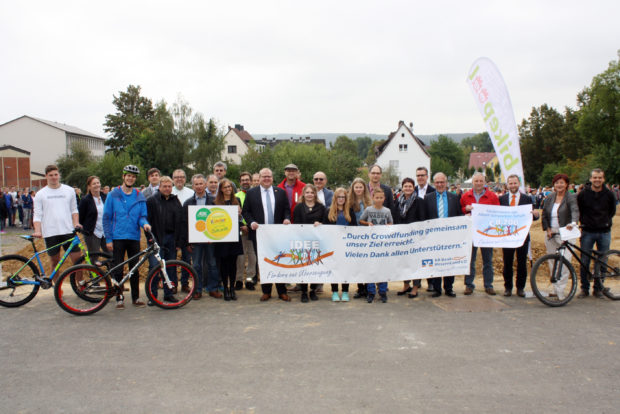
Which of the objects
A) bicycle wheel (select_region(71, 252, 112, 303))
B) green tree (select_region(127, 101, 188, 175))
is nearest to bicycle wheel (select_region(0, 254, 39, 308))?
bicycle wheel (select_region(71, 252, 112, 303))

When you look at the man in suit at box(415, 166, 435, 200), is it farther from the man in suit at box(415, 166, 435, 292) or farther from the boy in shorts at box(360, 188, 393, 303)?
the boy in shorts at box(360, 188, 393, 303)

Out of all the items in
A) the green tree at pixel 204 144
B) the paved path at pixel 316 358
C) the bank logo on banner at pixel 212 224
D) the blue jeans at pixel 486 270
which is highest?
the green tree at pixel 204 144

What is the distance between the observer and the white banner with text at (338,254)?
8.12m

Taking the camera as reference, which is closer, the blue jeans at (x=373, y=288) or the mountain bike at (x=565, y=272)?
the mountain bike at (x=565, y=272)

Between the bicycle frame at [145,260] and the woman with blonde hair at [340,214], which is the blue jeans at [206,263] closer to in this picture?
the bicycle frame at [145,260]

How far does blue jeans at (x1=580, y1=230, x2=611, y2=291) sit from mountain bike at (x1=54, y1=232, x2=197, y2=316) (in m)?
6.43

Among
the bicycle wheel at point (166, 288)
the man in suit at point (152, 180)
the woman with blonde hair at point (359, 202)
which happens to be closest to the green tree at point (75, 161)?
the man in suit at point (152, 180)

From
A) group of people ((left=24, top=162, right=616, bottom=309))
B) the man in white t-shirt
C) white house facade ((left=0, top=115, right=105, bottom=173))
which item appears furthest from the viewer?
white house facade ((left=0, top=115, right=105, bottom=173))

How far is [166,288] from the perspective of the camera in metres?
7.49

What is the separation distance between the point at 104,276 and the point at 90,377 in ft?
8.67

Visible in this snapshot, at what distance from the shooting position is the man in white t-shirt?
7.95 metres

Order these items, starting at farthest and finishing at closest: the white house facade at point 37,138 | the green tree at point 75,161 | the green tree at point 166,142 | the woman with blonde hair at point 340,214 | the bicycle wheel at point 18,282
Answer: the white house facade at point 37,138 → the green tree at point 166,142 → the green tree at point 75,161 → the woman with blonde hair at point 340,214 → the bicycle wheel at point 18,282

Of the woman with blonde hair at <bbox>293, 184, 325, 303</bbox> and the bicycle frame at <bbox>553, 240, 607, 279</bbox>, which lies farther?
the woman with blonde hair at <bbox>293, 184, 325, 303</bbox>

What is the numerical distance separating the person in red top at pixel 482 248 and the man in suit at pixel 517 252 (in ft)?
0.75
